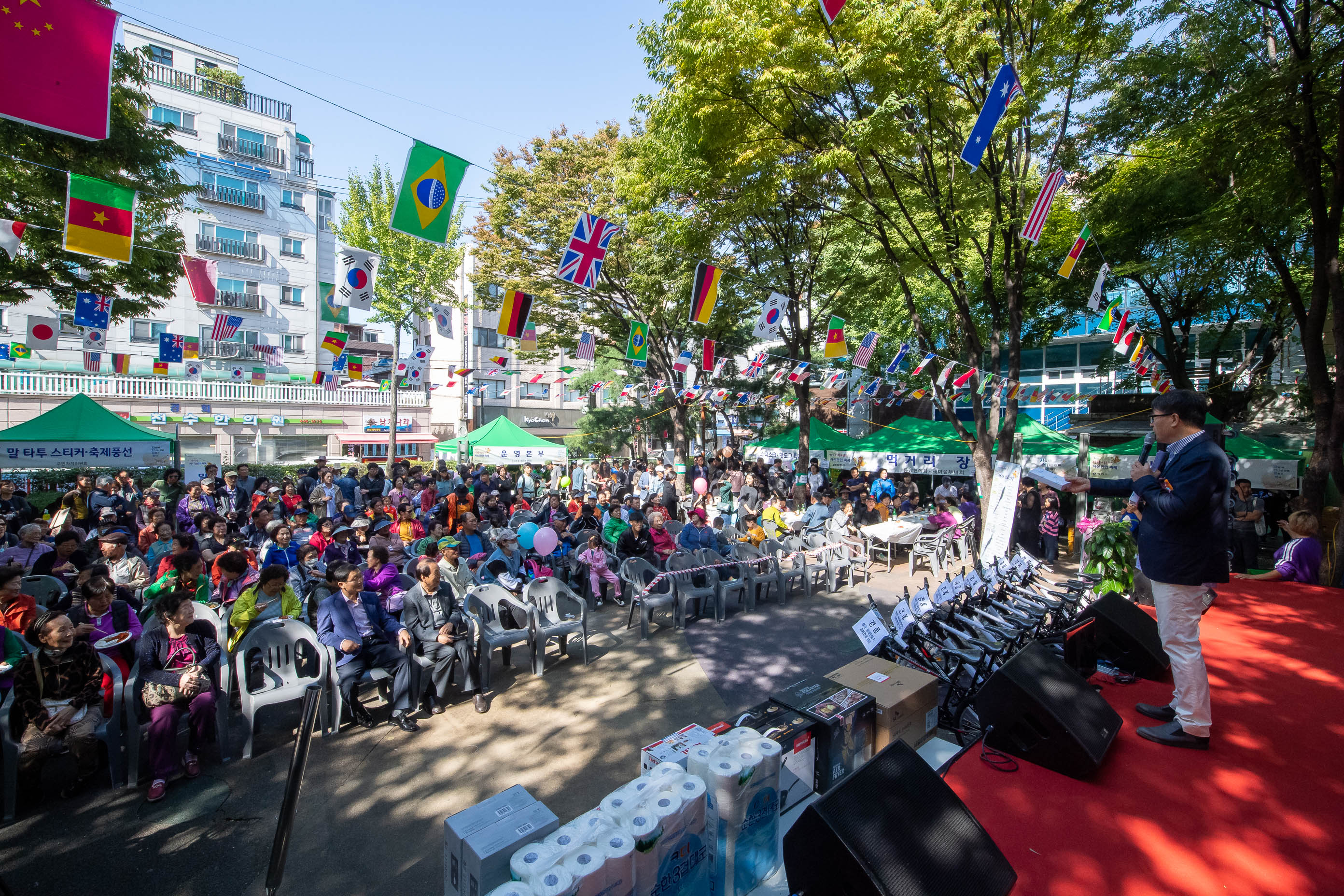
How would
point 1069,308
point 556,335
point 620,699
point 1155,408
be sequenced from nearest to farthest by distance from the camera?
1. point 1155,408
2. point 620,699
3. point 1069,308
4. point 556,335

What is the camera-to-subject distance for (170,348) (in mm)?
15258

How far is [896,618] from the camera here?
16.4 ft

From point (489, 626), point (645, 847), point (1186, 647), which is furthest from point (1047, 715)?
point (489, 626)

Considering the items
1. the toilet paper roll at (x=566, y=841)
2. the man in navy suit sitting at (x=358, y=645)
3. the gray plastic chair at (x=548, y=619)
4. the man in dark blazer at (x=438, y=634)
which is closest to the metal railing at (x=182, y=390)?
the gray plastic chair at (x=548, y=619)

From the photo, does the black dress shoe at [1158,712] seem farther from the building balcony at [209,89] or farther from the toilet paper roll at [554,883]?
the building balcony at [209,89]

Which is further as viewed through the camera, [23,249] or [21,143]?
[23,249]

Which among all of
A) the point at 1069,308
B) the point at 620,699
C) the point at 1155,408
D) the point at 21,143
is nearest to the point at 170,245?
the point at 21,143

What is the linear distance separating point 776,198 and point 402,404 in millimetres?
23505

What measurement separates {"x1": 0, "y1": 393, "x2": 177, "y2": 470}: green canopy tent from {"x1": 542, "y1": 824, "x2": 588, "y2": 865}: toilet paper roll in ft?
45.8

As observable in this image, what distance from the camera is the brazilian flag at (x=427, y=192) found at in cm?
633

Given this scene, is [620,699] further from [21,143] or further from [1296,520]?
[21,143]

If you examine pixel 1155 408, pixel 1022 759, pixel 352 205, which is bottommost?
pixel 1022 759

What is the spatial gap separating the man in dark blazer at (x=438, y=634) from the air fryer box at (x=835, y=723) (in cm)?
305

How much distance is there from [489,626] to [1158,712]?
17.0 ft
